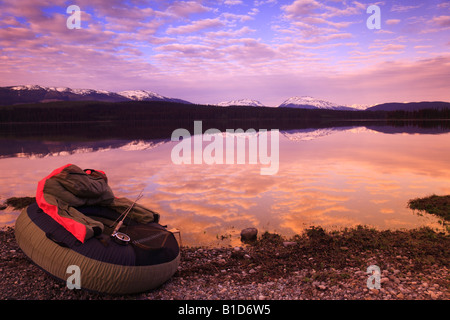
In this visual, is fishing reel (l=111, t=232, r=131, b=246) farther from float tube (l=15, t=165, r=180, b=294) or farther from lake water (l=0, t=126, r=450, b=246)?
lake water (l=0, t=126, r=450, b=246)

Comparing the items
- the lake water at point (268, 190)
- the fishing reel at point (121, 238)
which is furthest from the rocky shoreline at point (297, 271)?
the lake water at point (268, 190)

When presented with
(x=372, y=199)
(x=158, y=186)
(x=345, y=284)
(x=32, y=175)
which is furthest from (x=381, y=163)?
(x=32, y=175)

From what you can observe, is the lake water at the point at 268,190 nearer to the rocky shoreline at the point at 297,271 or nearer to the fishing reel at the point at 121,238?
the rocky shoreline at the point at 297,271

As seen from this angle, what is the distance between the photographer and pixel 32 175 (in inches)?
867

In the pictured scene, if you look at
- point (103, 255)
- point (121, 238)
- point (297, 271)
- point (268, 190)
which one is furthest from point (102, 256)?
point (268, 190)

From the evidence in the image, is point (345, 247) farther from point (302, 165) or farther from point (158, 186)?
point (302, 165)

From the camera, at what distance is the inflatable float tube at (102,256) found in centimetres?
653

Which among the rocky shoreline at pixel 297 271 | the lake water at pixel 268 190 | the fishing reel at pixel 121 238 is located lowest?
the rocky shoreline at pixel 297 271

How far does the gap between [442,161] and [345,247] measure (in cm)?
2368

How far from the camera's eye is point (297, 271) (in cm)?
804

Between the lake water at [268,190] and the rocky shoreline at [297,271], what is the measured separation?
4.33 feet

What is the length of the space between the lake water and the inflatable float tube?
10.3ft
